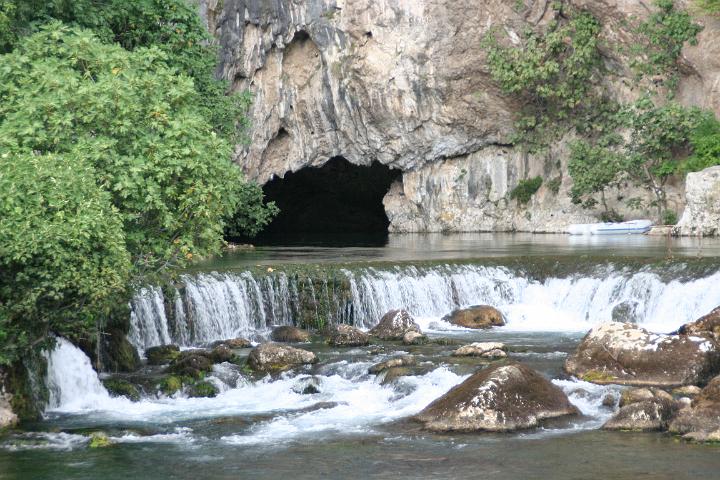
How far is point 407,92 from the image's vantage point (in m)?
46.0

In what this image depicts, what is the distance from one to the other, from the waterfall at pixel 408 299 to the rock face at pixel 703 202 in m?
12.0

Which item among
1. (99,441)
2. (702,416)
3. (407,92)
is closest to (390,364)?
(99,441)

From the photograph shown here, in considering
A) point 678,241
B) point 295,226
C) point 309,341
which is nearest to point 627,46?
point 678,241

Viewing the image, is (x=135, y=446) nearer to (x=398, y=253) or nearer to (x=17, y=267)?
(x=17, y=267)

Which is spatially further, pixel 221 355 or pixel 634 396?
pixel 221 355

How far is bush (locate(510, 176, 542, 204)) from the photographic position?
46.8 metres

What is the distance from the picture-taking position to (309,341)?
2200cm

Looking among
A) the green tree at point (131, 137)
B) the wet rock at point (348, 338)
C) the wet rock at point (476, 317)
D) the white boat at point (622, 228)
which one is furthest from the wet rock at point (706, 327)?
the white boat at point (622, 228)

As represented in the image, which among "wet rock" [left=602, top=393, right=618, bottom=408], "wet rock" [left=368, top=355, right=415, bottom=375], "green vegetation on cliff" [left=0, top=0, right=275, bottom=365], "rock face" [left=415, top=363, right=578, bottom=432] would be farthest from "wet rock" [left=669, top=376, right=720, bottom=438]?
"green vegetation on cliff" [left=0, top=0, right=275, bottom=365]

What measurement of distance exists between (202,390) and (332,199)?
136ft

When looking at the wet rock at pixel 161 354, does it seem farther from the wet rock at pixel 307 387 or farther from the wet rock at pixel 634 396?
the wet rock at pixel 634 396

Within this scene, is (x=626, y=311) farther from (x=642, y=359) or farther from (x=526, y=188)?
(x=526, y=188)

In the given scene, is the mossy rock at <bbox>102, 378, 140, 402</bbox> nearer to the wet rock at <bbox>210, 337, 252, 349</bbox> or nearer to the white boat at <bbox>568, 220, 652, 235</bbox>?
the wet rock at <bbox>210, 337, 252, 349</bbox>

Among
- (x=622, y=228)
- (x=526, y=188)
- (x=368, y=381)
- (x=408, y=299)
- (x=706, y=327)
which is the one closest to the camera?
(x=368, y=381)
